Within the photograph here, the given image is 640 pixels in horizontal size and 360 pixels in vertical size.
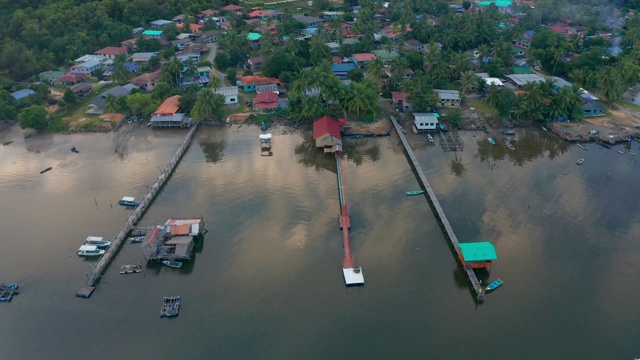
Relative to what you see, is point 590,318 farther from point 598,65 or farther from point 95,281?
point 598,65

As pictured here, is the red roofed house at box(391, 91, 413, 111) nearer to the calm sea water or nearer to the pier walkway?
the calm sea water

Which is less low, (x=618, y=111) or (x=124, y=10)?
(x=124, y=10)

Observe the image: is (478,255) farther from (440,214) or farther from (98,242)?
(98,242)

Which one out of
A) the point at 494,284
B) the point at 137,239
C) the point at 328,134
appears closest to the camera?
the point at 494,284

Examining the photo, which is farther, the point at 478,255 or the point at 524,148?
the point at 524,148

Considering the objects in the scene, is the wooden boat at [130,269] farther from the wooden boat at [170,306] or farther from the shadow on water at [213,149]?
the shadow on water at [213,149]

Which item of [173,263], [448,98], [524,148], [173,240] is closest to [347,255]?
[173,263]

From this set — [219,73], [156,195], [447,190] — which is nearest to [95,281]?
[156,195]
